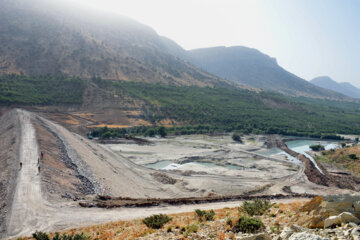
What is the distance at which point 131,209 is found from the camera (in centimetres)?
2498

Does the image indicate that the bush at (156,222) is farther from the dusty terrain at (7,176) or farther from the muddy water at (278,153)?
the muddy water at (278,153)

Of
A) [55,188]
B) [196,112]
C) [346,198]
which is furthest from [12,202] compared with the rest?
[196,112]

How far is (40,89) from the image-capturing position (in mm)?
122000

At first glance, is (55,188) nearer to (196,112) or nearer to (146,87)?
(196,112)

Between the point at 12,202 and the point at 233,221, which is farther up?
the point at 233,221

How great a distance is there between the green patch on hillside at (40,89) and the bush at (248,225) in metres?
115

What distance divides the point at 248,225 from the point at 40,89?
13544cm

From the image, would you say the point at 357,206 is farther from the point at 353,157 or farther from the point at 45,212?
the point at 353,157

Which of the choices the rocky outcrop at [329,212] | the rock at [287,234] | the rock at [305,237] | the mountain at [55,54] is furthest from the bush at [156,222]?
the mountain at [55,54]

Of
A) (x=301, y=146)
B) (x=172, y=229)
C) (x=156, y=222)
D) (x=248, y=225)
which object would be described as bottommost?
(x=301, y=146)

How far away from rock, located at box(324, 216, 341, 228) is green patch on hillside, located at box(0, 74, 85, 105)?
11939 cm

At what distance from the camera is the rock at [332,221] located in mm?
9664

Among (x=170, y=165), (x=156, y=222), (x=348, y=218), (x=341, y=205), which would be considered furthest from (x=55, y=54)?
(x=348, y=218)

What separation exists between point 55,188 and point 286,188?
3800 cm
